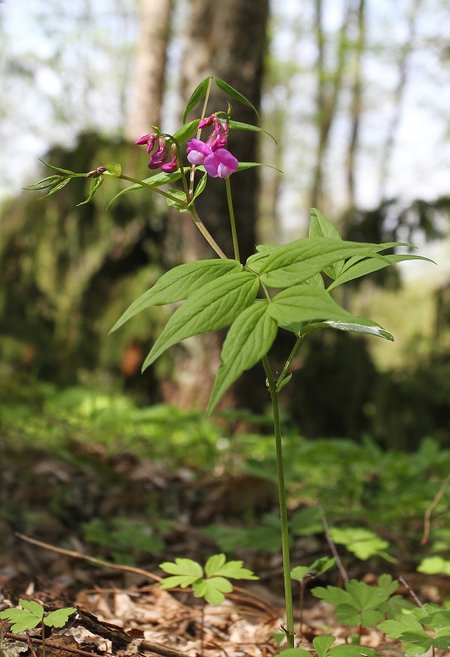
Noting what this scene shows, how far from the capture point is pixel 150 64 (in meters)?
10.0

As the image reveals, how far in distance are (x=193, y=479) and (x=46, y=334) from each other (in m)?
3.02

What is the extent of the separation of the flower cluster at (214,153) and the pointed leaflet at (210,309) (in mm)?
260

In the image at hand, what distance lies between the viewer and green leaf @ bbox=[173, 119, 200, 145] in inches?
46.7

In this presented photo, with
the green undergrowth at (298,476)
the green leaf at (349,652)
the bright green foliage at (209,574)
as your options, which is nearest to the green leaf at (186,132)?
the bright green foliage at (209,574)

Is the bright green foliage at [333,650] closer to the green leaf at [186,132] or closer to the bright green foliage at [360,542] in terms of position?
the bright green foliage at [360,542]

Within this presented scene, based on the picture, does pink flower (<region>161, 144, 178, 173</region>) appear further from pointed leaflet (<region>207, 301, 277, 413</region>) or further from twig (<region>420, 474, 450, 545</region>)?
twig (<region>420, 474, 450, 545</region>)

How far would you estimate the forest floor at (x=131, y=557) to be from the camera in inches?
63.2

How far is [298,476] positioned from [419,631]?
1.71 meters

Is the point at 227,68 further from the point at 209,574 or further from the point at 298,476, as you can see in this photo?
the point at 209,574

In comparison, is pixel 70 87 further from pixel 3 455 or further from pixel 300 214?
pixel 3 455

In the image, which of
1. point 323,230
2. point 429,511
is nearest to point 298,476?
point 429,511

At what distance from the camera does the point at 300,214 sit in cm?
3272

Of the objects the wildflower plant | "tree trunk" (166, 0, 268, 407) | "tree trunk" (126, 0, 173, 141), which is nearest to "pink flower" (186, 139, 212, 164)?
the wildflower plant

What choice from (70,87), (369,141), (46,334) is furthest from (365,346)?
(369,141)
